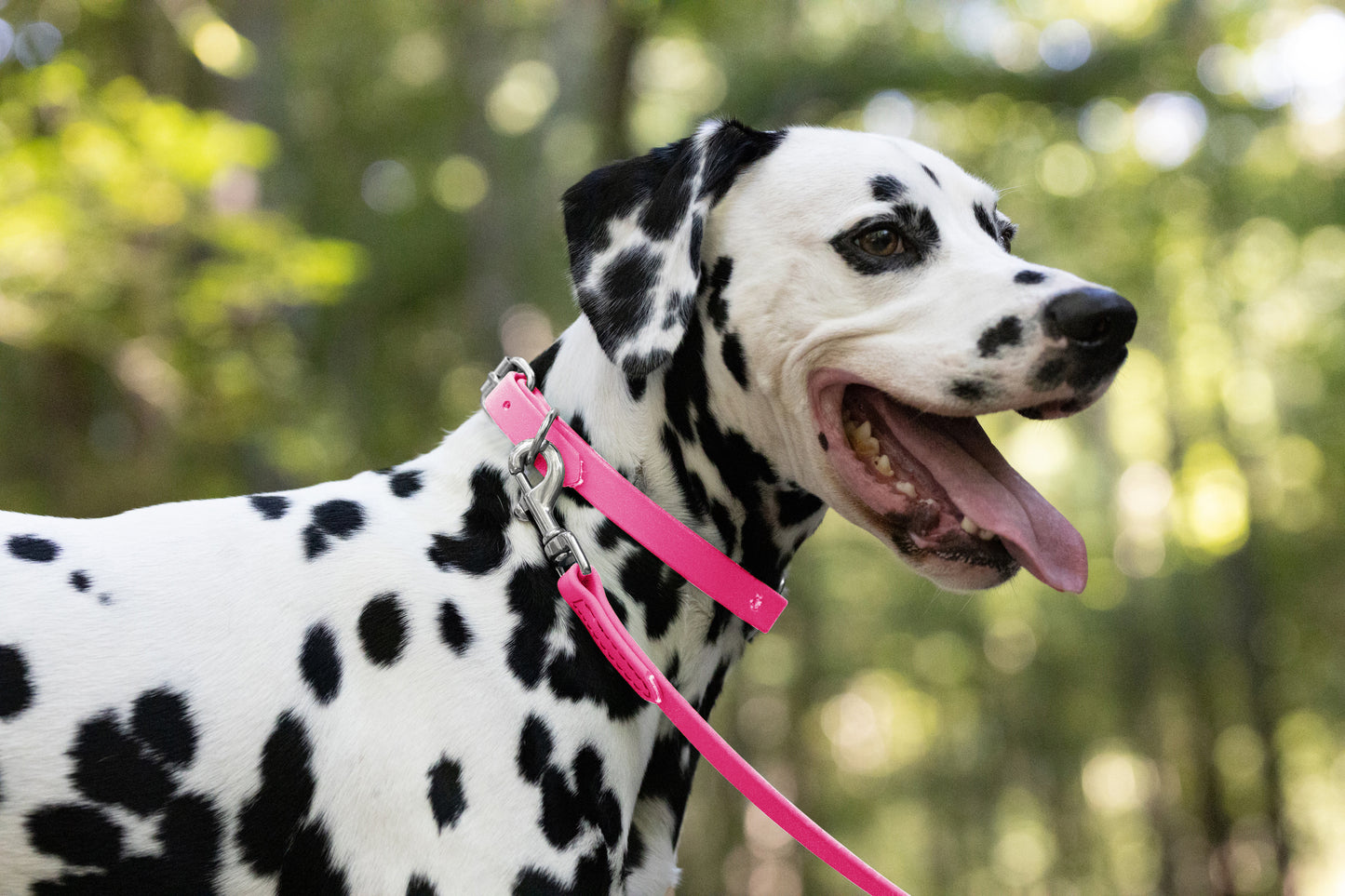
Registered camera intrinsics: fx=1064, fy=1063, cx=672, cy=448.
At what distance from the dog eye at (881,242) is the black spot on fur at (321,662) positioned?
1.54m

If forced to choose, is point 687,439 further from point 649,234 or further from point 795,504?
point 649,234

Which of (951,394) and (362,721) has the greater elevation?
(951,394)

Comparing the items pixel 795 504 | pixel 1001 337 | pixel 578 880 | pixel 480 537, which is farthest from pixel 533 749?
pixel 1001 337

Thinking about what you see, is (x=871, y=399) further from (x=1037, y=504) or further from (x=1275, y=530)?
(x=1275, y=530)

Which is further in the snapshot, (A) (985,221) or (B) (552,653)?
(A) (985,221)

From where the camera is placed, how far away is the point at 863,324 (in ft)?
8.27

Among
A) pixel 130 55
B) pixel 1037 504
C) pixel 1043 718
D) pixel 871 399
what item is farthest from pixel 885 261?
pixel 1043 718

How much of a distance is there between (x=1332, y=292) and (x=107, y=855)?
66.9 ft

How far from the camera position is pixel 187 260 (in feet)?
28.9

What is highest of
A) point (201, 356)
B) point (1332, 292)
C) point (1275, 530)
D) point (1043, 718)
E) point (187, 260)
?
point (187, 260)

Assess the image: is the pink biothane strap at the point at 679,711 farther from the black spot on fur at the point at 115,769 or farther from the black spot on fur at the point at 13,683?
the black spot on fur at the point at 13,683

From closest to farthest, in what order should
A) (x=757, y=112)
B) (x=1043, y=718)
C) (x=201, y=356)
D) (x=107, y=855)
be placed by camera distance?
(x=107, y=855) → (x=201, y=356) → (x=757, y=112) → (x=1043, y=718)

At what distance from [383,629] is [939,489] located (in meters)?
1.32

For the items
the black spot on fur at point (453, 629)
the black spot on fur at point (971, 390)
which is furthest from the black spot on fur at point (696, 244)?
the black spot on fur at point (453, 629)
